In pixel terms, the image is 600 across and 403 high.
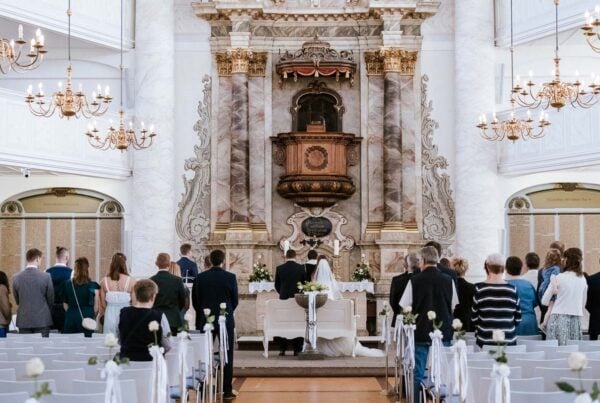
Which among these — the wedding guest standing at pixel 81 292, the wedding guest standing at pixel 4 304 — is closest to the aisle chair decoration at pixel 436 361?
the wedding guest standing at pixel 81 292

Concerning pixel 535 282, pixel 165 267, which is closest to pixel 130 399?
pixel 165 267

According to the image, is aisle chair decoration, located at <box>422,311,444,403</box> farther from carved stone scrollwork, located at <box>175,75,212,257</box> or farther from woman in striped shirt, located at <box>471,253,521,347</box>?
carved stone scrollwork, located at <box>175,75,212,257</box>

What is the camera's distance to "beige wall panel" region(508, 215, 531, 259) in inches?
888

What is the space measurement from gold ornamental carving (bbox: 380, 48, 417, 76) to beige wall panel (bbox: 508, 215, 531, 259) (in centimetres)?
407

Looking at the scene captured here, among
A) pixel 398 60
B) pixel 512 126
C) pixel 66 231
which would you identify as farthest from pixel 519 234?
pixel 66 231

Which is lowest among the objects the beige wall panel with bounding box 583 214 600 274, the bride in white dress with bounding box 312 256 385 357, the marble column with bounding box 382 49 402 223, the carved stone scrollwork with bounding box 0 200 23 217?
the bride in white dress with bounding box 312 256 385 357

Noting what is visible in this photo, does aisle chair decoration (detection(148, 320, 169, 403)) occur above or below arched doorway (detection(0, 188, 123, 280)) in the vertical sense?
below

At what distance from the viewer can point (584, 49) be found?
22672mm

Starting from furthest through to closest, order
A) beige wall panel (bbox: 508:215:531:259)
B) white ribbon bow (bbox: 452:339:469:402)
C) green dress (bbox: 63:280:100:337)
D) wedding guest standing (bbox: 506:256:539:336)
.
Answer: beige wall panel (bbox: 508:215:531:259), green dress (bbox: 63:280:100:337), wedding guest standing (bbox: 506:256:539:336), white ribbon bow (bbox: 452:339:469:402)

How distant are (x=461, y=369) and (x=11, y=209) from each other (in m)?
16.9

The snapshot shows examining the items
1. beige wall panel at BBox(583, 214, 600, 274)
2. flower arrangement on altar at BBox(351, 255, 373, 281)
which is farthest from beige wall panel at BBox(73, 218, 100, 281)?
beige wall panel at BBox(583, 214, 600, 274)

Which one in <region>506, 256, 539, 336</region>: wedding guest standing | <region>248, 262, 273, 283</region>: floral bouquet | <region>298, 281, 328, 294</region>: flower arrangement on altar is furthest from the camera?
<region>248, 262, 273, 283</region>: floral bouquet

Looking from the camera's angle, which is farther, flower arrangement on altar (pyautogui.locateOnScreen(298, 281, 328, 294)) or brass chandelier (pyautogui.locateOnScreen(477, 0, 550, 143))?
brass chandelier (pyautogui.locateOnScreen(477, 0, 550, 143))

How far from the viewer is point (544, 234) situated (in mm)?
22453
